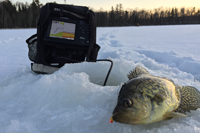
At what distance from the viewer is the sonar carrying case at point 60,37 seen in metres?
1.88

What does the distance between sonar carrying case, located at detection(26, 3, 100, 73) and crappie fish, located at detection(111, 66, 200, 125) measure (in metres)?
1.34

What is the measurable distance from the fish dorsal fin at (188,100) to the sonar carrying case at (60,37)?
54.4 inches

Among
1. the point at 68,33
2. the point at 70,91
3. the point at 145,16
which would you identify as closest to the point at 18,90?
the point at 70,91

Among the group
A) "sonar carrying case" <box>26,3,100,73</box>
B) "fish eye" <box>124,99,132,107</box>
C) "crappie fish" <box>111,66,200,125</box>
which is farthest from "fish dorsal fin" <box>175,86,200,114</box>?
"sonar carrying case" <box>26,3,100,73</box>

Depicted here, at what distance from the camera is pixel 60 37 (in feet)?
6.34

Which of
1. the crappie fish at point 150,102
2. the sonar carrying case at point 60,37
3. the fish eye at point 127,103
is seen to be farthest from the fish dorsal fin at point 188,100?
the sonar carrying case at point 60,37

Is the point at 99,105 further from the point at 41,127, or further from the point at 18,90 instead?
the point at 18,90

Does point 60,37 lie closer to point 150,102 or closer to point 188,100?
point 150,102

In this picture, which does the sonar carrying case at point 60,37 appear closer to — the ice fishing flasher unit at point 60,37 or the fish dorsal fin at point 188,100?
the ice fishing flasher unit at point 60,37

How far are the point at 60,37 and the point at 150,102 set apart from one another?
1586mm

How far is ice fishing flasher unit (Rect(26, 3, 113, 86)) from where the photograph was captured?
6.17 feet

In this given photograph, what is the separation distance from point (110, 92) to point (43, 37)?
4.39ft

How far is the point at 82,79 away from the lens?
1.25m

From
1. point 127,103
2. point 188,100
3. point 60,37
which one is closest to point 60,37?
point 60,37
